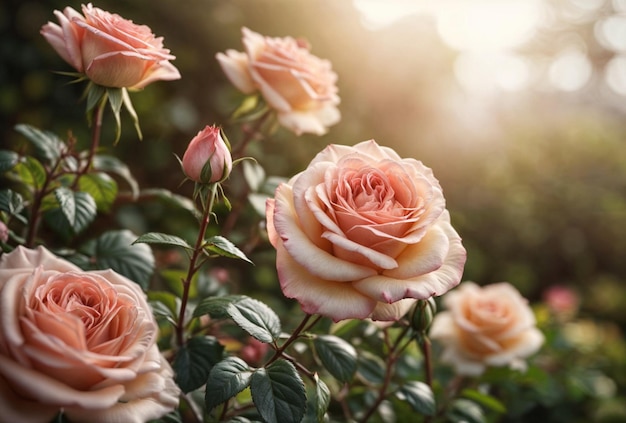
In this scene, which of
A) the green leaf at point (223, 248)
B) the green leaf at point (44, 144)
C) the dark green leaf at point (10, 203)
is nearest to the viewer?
the green leaf at point (223, 248)

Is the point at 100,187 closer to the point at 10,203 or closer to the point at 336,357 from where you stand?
the point at 10,203

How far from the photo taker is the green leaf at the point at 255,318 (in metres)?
0.64

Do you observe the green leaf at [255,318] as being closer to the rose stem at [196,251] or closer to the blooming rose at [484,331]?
the rose stem at [196,251]

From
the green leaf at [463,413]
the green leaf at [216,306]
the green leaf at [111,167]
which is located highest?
the green leaf at [216,306]

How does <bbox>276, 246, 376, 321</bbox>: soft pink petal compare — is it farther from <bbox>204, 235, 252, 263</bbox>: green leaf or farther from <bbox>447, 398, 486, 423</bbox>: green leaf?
<bbox>447, 398, 486, 423</bbox>: green leaf

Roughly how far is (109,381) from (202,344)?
0.66 ft

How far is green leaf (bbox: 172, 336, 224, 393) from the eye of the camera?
661 mm

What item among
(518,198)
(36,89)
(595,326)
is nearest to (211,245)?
(36,89)

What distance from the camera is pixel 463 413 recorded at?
39.6 inches

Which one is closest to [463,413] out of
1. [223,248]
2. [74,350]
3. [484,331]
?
[484,331]

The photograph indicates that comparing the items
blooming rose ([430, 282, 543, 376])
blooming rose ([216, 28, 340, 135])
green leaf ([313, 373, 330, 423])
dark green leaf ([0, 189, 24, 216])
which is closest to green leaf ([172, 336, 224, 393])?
green leaf ([313, 373, 330, 423])

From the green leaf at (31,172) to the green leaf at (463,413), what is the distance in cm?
74

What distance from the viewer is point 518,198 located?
2.44 metres

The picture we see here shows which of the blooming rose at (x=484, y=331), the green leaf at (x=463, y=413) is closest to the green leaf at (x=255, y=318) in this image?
the green leaf at (x=463, y=413)
